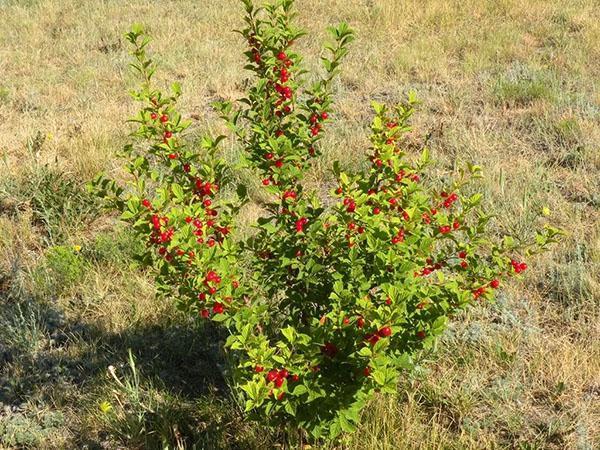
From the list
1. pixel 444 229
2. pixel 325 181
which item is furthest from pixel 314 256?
pixel 325 181

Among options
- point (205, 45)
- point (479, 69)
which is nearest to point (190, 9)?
Result: point (205, 45)

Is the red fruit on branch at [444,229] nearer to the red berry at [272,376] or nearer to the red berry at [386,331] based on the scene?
the red berry at [386,331]

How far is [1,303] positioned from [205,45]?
590cm

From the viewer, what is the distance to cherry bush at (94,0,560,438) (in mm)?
2334

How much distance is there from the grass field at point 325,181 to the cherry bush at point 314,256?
0.62 m

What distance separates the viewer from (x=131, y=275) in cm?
432

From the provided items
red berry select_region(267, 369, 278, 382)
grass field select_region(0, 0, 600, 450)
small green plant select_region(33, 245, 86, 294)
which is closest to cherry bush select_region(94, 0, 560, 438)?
red berry select_region(267, 369, 278, 382)

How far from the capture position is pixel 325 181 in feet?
18.6

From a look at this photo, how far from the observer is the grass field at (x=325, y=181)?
3.14m

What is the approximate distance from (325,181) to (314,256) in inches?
119

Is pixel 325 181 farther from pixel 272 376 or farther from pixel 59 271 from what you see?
pixel 272 376

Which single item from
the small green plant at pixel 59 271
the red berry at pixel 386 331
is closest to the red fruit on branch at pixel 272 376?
the red berry at pixel 386 331

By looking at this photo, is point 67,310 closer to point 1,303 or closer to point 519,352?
point 1,303

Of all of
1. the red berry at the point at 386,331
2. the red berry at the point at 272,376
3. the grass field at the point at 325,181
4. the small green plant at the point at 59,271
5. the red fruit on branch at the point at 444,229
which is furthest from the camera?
the small green plant at the point at 59,271
